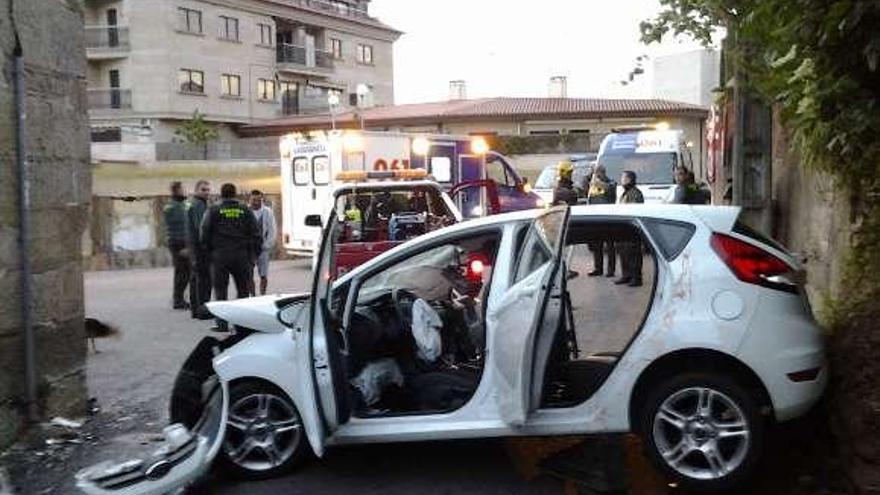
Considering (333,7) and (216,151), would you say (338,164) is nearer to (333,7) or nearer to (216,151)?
(216,151)

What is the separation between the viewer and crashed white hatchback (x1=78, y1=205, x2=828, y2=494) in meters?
5.15

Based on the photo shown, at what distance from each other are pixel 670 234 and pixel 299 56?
58518mm

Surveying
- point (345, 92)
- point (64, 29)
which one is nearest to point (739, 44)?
point (64, 29)

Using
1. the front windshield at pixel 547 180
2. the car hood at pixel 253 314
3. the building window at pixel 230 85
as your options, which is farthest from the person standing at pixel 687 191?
the building window at pixel 230 85

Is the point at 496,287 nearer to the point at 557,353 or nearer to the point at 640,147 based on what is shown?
the point at 557,353

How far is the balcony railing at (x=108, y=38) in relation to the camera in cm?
5244

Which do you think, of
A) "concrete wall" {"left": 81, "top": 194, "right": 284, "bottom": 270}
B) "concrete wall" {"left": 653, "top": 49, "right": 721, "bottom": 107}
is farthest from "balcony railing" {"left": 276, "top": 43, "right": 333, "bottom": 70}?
"concrete wall" {"left": 81, "top": 194, "right": 284, "bottom": 270}

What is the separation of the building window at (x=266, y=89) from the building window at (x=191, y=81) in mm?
4418

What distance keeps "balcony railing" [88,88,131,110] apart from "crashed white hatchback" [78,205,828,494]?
4989 cm

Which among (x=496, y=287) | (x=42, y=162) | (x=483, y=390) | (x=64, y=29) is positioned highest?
(x=64, y=29)

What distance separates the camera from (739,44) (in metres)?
8.40

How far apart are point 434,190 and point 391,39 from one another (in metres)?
60.2

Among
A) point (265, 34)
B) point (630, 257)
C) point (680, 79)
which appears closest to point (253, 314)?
point (630, 257)

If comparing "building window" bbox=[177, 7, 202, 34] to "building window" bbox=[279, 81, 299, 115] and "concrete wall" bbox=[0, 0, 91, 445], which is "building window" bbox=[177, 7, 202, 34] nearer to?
"building window" bbox=[279, 81, 299, 115]
